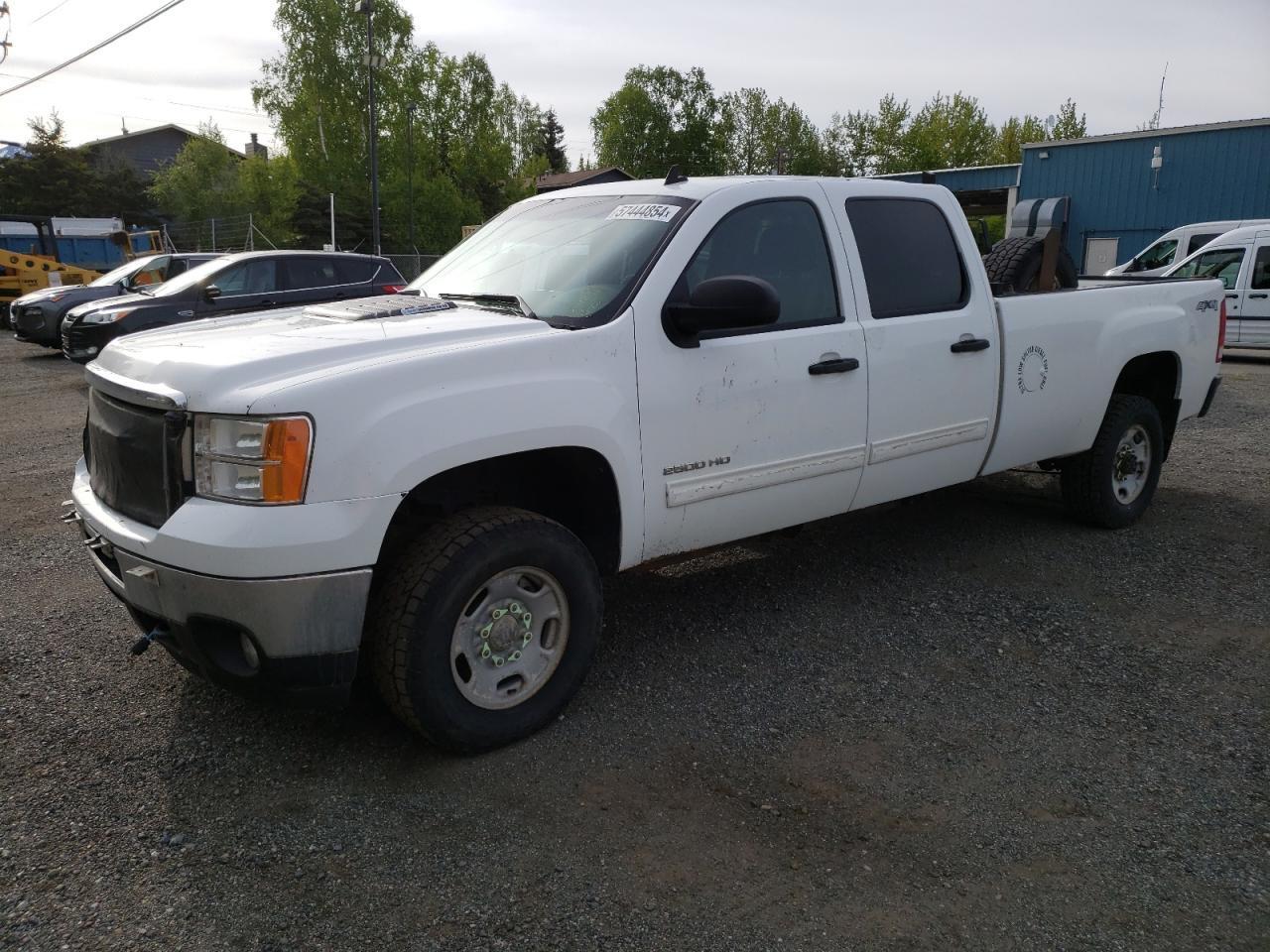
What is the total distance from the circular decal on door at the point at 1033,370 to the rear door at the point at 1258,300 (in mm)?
12543

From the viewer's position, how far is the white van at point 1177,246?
17.9 metres

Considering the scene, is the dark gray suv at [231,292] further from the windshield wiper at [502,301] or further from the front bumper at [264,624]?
the front bumper at [264,624]

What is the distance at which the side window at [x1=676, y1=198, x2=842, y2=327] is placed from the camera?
3.95 metres

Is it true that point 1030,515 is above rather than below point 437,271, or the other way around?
below

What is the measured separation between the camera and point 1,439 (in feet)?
29.6

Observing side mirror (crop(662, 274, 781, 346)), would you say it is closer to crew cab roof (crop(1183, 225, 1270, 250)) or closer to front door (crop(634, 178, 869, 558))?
front door (crop(634, 178, 869, 558))

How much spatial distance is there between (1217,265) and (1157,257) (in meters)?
3.13

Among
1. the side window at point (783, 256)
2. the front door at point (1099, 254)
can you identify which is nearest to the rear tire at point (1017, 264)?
the side window at point (783, 256)

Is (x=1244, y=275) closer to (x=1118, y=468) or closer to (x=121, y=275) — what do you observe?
(x=1118, y=468)

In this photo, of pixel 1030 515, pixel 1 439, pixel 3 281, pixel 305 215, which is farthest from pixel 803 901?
pixel 305 215

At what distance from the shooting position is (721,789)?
3.14 m

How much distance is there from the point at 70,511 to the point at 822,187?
10.7 feet

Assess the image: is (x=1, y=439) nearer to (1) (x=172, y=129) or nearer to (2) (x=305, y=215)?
(2) (x=305, y=215)

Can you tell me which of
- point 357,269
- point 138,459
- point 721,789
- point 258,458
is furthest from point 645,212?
point 357,269
